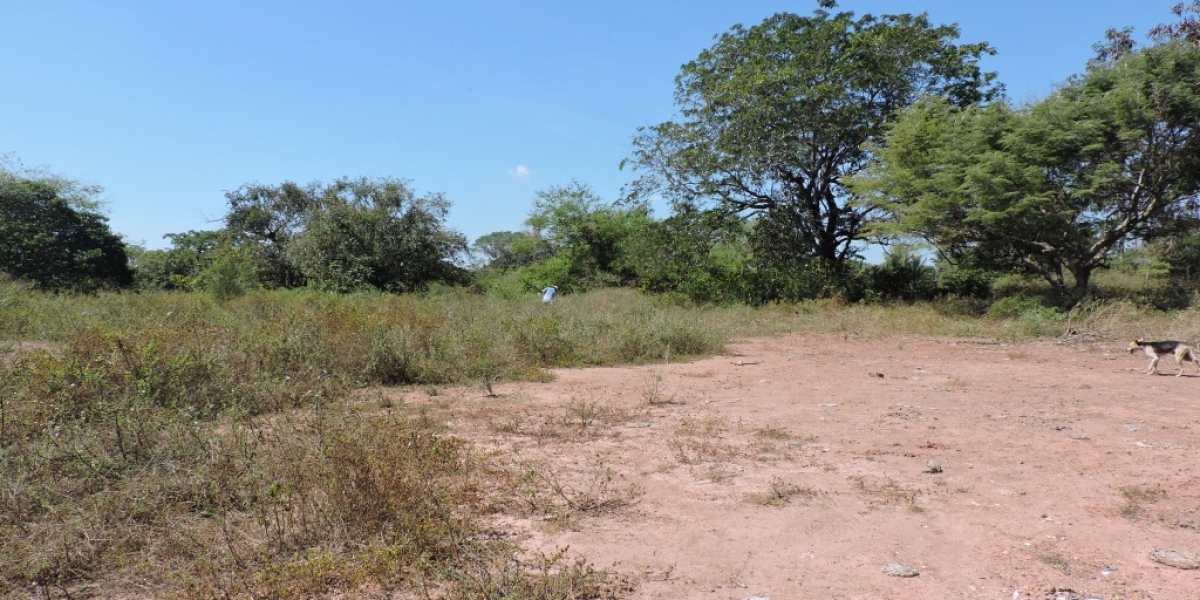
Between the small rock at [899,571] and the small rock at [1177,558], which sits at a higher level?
the small rock at [1177,558]

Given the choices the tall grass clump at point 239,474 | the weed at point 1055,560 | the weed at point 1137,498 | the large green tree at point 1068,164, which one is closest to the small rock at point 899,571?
the weed at point 1055,560

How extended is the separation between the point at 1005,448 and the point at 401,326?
22.2 ft

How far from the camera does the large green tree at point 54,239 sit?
21359 mm

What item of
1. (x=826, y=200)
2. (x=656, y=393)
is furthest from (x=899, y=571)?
(x=826, y=200)

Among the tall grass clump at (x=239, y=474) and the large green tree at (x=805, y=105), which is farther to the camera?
the large green tree at (x=805, y=105)

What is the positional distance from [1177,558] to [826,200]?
58.8ft

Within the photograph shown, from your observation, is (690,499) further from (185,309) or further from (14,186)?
(14,186)

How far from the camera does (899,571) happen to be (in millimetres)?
3047

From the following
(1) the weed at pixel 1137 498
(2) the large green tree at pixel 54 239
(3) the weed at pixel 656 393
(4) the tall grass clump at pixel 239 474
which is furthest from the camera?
(2) the large green tree at pixel 54 239

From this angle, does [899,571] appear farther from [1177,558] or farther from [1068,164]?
[1068,164]

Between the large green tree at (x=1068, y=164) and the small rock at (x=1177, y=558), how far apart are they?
11.7 m

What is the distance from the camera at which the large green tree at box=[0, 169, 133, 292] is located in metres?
21.4

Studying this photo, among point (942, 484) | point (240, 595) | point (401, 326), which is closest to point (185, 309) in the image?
point (401, 326)

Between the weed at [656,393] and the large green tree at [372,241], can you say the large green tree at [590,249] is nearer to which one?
the large green tree at [372,241]
